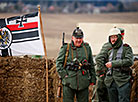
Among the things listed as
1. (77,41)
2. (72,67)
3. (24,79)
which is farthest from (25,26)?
(72,67)

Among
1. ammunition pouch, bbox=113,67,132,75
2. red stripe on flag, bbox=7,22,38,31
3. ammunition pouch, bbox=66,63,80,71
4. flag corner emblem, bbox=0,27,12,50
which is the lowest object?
ammunition pouch, bbox=113,67,132,75

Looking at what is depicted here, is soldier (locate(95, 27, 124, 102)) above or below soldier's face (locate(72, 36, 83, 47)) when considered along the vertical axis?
below

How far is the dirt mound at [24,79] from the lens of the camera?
6.29 m

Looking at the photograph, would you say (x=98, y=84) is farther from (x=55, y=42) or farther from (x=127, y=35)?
(x=55, y=42)

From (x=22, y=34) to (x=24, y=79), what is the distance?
1.09 metres

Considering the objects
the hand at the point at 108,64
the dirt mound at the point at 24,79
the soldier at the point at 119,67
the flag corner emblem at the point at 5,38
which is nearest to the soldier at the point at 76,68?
the hand at the point at 108,64

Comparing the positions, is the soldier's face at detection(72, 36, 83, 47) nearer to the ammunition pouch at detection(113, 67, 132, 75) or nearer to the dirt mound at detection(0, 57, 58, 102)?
the ammunition pouch at detection(113, 67, 132, 75)

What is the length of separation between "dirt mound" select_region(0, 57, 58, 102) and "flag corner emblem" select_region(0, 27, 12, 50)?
0.32 meters

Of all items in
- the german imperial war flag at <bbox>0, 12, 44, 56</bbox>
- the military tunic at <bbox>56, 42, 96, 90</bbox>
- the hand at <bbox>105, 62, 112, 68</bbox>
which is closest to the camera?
the military tunic at <bbox>56, 42, 96, 90</bbox>

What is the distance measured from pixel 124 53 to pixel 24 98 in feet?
8.79

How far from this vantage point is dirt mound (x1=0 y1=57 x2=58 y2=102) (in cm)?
629

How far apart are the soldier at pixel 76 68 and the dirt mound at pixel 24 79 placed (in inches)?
40.8

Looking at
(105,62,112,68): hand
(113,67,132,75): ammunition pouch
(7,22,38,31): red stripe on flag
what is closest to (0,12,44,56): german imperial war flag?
(7,22,38,31): red stripe on flag

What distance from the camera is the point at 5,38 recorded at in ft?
20.4
